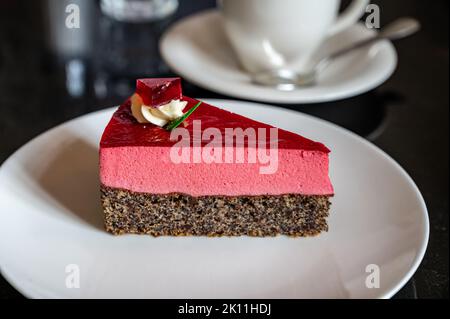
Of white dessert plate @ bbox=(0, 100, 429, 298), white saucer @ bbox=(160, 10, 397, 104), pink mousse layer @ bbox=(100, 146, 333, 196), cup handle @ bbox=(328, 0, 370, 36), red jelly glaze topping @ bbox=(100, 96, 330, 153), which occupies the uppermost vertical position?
cup handle @ bbox=(328, 0, 370, 36)

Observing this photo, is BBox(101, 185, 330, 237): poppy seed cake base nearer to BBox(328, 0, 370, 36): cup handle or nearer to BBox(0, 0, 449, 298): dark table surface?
BBox(0, 0, 449, 298): dark table surface

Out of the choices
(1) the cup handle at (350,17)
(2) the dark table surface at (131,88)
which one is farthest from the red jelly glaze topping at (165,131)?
(1) the cup handle at (350,17)

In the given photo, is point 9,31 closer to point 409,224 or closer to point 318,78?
point 318,78

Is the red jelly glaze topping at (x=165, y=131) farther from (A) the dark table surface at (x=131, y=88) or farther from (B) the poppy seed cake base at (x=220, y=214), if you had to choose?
(A) the dark table surface at (x=131, y=88)

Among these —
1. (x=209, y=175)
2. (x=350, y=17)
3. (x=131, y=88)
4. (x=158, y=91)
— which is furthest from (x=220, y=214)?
(x=350, y=17)

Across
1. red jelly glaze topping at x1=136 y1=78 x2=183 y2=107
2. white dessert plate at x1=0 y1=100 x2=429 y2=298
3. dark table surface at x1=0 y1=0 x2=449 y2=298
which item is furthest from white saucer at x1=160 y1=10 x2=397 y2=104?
red jelly glaze topping at x1=136 y1=78 x2=183 y2=107

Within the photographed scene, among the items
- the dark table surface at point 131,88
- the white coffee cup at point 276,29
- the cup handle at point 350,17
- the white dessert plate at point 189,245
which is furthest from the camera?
the cup handle at point 350,17
